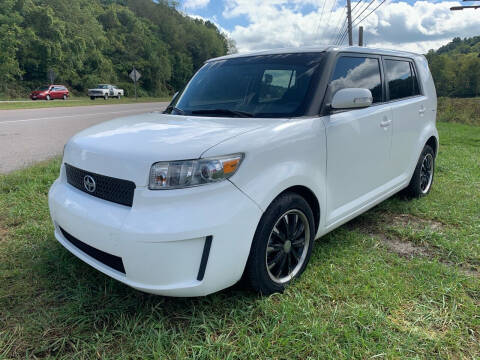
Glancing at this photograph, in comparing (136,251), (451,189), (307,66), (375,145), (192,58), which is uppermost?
(192,58)

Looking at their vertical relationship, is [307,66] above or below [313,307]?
above

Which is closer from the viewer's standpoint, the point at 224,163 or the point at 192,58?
the point at 224,163

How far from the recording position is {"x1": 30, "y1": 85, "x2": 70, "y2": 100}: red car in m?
31.0

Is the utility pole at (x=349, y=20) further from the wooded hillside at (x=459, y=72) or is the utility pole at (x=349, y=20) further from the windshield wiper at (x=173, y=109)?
the wooded hillside at (x=459, y=72)

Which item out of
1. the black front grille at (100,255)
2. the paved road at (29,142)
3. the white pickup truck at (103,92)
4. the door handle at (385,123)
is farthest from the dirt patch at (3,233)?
the white pickup truck at (103,92)

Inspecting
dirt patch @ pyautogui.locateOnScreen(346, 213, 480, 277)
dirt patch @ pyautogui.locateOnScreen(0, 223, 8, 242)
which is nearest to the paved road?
dirt patch @ pyautogui.locateOnScreen(0, 223, 8, 242)

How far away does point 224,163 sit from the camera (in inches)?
77.0

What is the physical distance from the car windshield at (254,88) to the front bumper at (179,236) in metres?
0.94

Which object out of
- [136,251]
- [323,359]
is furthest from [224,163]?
[323,359]

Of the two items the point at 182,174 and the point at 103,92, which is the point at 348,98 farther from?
the point at 103,92

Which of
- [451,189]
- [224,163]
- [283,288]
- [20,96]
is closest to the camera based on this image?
[224,163]

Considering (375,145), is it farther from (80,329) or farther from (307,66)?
(80,329)

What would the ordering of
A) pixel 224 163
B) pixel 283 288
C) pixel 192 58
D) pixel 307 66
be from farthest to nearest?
pixel 192 58, pixel 307 66, pixel 283 288, pixel 224 163

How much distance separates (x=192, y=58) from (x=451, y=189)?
7577cm
